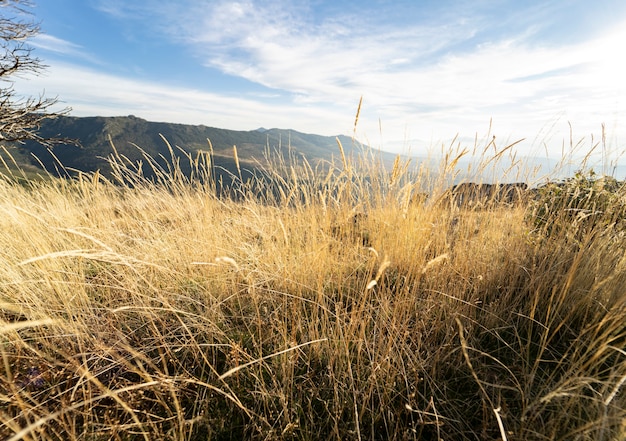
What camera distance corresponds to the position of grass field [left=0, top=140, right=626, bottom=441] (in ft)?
3.81

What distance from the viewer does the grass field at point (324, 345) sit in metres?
1.16

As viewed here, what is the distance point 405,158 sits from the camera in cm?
252

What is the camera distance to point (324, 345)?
1.52 metres

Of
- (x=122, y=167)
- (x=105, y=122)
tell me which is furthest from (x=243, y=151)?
(x=122, y=167)

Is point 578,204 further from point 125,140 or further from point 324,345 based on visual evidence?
point 125,140

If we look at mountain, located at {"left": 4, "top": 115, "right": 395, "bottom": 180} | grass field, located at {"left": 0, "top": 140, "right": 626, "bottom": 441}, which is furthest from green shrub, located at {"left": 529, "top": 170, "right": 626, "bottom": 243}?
mountain, located at {"left": 4, "top": 115, "right": 395, "bottom": 180}

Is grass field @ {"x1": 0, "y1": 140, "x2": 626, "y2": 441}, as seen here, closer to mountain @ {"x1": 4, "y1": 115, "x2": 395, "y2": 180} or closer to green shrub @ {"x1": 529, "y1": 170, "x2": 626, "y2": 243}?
green shrub @ {"x1": 529, "y1": 170, "x2": 626, "y2": 243}

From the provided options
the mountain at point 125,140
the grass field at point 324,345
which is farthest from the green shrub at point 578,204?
the mountain at point 125,140

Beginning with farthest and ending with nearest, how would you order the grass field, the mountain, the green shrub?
the mountain, the green shrub, the grass field

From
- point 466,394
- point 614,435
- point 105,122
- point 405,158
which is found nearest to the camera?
point 614,435

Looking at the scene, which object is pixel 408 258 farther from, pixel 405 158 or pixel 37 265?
pixel 37 265

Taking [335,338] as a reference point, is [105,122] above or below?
above

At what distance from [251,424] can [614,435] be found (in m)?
1.26

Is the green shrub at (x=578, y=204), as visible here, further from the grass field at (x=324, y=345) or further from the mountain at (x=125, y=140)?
the mountain at (x=125, y=140)
